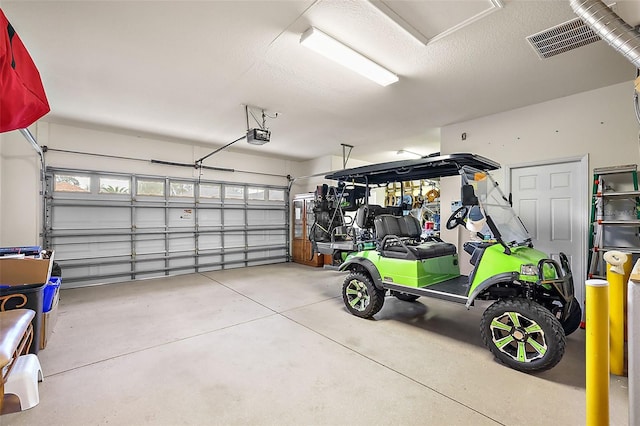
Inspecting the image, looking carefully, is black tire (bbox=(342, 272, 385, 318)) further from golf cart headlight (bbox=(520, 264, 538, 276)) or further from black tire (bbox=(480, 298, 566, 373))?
golf cart headlight (bbox=(520, 264, 538, 276))

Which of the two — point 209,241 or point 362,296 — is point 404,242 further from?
point 209,241

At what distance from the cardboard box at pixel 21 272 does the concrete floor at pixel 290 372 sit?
0.81 meters

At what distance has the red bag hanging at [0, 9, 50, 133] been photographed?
1.40 m

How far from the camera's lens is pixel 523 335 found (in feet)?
8.07

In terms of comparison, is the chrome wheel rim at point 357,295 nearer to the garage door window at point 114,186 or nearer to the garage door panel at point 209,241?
the garage door panel at point 209,241

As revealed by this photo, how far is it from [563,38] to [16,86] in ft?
14.3

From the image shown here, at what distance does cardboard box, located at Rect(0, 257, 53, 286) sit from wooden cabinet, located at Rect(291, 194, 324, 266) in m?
5.72

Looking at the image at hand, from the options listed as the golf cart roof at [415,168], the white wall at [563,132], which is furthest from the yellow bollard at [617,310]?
the white wall at [563,132]

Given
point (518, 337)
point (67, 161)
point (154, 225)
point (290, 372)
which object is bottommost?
point (290, 372)

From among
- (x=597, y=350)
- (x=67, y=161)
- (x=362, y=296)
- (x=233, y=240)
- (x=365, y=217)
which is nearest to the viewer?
(x=597, y=350)

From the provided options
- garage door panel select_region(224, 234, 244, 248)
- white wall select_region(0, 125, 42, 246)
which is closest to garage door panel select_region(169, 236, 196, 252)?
garage door panel select_region(224, 234, 244, 248)

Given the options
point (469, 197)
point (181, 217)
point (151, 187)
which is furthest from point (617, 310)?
point (151, 187)

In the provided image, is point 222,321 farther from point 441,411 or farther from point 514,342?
point 514,342

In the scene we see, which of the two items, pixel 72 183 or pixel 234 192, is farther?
pixel 234 192
